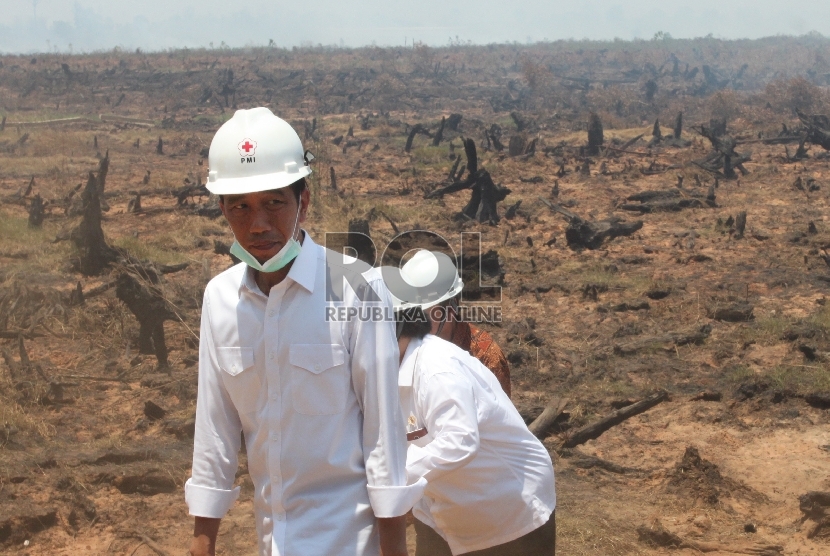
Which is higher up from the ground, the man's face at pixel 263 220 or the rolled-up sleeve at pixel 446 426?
→ the man's face at pixel 263 220

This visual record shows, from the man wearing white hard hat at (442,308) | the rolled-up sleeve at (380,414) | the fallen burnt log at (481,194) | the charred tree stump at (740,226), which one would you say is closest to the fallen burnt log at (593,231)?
the charred tree stump at (740,226)

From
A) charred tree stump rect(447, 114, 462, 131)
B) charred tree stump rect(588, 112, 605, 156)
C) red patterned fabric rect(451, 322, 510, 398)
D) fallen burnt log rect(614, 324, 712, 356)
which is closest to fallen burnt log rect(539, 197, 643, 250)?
fallen burnt log rect(614, 324, 712, 356)

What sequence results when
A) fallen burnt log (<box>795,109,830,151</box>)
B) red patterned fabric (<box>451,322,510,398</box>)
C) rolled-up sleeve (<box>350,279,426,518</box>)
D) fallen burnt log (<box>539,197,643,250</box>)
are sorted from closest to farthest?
rolled-up sleeve (<box>350,279,426,518</box>)
red patterned fabric (<box>451,322,510,398</box>)
fallen burnt log (<box>539,197,643,250</box>)
fallen burnt log (<box>795,109,830,151</box>)

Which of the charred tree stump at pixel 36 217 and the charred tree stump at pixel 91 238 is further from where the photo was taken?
the charred tree stump at pixel 36 217

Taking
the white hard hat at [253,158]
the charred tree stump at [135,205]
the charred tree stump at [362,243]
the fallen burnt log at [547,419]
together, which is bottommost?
the fallen burnt log at [547,419]

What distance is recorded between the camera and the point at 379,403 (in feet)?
6.55

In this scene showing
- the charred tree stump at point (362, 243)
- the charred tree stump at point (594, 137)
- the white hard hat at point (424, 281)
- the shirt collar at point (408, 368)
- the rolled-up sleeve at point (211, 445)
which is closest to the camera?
the rolled-up sleeve at point (211, 445)

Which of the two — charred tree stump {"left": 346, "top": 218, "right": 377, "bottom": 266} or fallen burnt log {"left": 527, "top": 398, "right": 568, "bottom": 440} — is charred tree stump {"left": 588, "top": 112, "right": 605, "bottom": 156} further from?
fallen burnt log {"left": 527, "top": 398, "right": 568, "bottom": 440}

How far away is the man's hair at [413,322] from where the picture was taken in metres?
2.69

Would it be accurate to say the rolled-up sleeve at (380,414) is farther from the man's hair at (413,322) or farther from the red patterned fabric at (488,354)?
the red patterned fabric at (488,354)

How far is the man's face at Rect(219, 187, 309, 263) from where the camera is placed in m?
2.06

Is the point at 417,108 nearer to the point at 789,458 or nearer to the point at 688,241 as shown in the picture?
the point at 688,241

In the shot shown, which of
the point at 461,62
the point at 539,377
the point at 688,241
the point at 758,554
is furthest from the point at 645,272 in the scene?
the point at 461,62

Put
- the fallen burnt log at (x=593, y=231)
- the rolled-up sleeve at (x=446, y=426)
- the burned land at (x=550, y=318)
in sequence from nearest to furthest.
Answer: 1. the rolled-up sleeve at (x=446, y=426)
2. the burned land at (x=550, y=318)
3. the fallen burnt log at (x=593, y=231)
